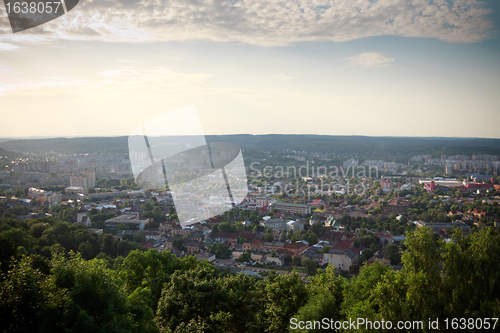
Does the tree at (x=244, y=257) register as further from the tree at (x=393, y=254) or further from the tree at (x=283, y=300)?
the tree at (x=283, y=300)

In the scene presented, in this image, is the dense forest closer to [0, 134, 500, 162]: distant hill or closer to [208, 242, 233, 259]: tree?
[208, 242, 233, 259]: tree

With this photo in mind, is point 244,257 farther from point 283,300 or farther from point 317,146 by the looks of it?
point 317,146

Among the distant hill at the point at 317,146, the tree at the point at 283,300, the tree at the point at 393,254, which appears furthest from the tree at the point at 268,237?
the distant hill at the point at 317,146

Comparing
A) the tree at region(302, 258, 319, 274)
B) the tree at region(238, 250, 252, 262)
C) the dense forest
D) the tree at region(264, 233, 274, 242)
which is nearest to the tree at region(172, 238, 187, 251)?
the tree at region(238, 250, 252, 262)

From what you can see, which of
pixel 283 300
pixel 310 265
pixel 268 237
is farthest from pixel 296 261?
pixel 283 300

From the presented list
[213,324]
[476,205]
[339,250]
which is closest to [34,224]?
[213,324]

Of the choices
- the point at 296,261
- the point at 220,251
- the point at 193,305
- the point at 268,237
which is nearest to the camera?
the point at 193,305
